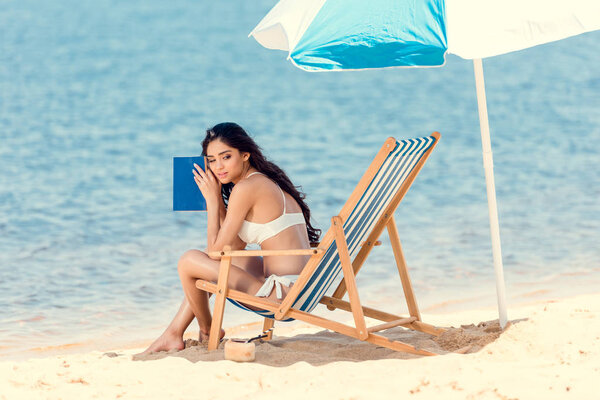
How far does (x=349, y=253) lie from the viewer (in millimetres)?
3594

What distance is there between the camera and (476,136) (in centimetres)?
1418

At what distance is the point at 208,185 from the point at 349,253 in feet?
2.68

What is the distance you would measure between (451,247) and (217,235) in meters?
3.90

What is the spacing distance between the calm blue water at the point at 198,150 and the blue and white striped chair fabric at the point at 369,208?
185 cm

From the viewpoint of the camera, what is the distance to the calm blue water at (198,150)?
6.37 metres

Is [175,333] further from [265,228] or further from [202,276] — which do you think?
[265,228]

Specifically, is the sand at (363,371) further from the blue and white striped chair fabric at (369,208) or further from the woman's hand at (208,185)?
the woman's hand at (208,185)

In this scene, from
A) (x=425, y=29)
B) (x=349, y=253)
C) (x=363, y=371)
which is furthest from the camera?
(x=349, y=253)

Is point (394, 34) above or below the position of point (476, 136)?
above

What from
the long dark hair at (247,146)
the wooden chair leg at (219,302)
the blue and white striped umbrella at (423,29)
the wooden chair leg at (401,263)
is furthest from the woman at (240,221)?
the blue and white striped umbrella at (423,29)

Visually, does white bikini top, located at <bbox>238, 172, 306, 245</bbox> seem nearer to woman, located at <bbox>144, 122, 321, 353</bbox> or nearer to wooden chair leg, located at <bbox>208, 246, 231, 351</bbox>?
woman, located at <bbox>144, 122, 321, 353</bbox>

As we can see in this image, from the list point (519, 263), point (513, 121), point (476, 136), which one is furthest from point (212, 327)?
point (513, 121)

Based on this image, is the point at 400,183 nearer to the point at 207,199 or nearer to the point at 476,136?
the point at 207,199

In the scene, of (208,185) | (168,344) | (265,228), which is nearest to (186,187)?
(208,185)
